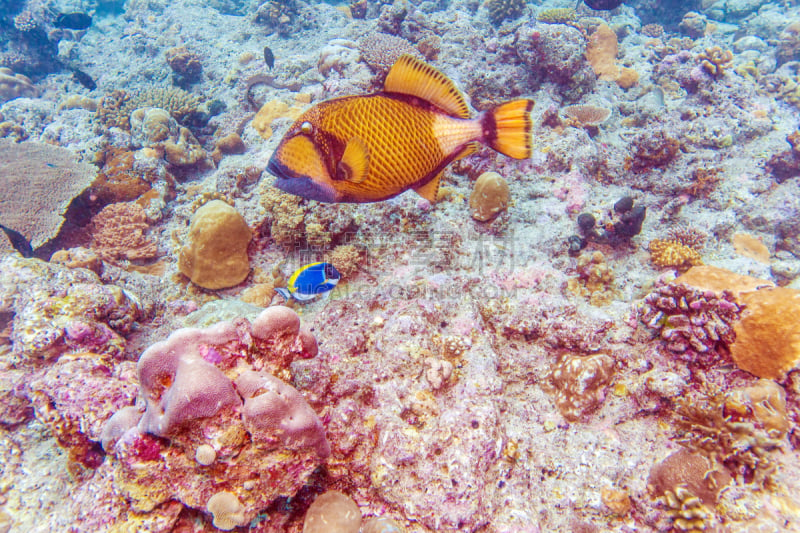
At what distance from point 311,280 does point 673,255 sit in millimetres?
3873

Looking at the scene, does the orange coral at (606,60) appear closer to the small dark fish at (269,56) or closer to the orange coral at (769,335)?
the orange coral at (769,335)

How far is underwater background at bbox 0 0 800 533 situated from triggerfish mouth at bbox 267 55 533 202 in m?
0.99

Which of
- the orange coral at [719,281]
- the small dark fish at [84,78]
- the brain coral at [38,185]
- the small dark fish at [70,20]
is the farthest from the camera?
the small dark fish at [70,20]

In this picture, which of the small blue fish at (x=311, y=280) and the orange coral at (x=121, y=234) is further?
the orange coral at (x=121, y=234)

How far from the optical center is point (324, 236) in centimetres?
389

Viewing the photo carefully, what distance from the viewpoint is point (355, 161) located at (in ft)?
6.35

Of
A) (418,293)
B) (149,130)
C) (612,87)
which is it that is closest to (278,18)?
(149,130)

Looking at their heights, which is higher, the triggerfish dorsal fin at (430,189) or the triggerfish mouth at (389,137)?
the triggerfish mouth at (389,137)

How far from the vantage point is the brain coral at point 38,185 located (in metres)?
5.32

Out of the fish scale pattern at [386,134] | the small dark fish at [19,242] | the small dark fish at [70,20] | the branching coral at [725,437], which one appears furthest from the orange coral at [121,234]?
the small dark fish at [70,20]

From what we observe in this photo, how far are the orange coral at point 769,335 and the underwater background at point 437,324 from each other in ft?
0.05

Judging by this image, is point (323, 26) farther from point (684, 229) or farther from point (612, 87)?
point (684, 229)

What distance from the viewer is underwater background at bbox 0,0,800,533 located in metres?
2.08

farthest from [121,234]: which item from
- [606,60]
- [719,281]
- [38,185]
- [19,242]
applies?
[606,60]
